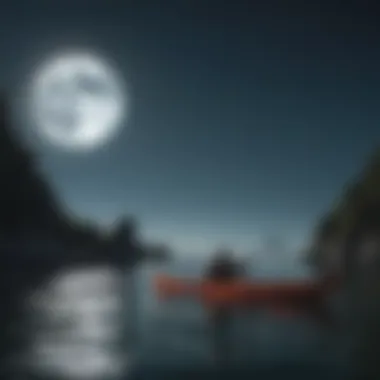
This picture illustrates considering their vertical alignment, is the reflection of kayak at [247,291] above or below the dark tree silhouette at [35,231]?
below

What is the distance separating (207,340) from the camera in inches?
86.9

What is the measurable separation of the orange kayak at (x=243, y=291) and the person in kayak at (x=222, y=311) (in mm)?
24

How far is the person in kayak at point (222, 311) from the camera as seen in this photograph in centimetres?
189

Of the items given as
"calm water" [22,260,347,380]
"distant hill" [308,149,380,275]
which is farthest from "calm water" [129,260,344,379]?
"distant hill" [308,149,380,275]

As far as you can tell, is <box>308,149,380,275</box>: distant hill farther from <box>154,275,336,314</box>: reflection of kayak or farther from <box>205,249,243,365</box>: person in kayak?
<box>205,249,243,365</box>: person in kayak

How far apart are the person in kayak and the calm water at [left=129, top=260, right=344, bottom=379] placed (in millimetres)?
29

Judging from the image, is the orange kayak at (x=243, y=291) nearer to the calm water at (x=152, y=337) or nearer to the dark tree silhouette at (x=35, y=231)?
the calm water at (x=152, y=337)

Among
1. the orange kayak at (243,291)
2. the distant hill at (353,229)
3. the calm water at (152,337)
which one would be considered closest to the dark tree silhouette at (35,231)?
the calm water at (152,337)

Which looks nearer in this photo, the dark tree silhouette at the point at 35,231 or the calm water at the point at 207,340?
the dark tree silhouette at the point at 35,231

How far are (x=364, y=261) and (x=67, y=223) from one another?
95 centimetres

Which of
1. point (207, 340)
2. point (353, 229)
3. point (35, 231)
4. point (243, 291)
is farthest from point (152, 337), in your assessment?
point (353, 229)

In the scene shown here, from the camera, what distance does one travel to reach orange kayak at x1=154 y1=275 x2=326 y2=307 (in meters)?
1.92

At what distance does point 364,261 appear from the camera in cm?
203

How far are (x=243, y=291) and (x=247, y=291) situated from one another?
1cm
